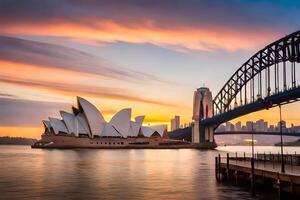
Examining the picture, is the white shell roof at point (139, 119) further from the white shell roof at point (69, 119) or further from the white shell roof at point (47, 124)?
the white shell roof at point (47, 124)

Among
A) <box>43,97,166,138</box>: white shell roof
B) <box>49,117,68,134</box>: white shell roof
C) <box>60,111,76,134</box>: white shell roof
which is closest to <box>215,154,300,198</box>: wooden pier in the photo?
<box>43,97,166,138</box>: white shell roof

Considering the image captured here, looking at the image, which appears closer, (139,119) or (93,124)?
(93,124)

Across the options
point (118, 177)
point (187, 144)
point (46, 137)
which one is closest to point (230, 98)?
point (187, 144)

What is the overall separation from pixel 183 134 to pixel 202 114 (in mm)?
13094

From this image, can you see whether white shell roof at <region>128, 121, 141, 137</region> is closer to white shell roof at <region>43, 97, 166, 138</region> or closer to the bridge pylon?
white shell roof at <region>43, 97, 166, 138</region>

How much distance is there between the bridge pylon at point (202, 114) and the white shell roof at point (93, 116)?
32.9 metres

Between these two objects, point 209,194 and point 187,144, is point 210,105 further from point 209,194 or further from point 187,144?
point 209,194

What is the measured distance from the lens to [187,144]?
172 meters

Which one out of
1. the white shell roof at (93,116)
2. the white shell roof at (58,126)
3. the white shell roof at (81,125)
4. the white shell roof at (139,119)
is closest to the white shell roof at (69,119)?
the white shell roof at (81,125)

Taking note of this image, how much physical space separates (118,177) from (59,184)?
8.80 m

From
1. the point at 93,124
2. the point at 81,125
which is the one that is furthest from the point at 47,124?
the point at 93,124

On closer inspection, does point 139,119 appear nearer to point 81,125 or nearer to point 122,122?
point 122,122

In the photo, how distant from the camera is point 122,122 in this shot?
160125mm

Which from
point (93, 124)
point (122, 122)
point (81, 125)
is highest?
point (122, 122)
